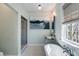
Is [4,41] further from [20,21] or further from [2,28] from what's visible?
[20,21]

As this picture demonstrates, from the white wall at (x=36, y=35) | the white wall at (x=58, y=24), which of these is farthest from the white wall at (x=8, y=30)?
the white wall at (x=58, y=24)

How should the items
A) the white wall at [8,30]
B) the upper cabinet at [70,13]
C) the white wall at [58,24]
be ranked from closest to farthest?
the upper cabinet at [70,13]
the white wall at [58,24]
the white wall at [8,30]

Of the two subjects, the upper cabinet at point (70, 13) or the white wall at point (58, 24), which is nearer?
the upper cabinet at point (70, 13)

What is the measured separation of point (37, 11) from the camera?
1.77 metres

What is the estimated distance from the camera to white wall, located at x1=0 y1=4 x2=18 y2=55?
191 centimetres

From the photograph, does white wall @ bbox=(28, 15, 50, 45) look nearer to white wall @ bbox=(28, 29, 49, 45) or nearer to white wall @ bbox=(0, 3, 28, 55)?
white wall @ bbox=(28, 29, 49, 45)

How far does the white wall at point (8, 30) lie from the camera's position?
6.27 ft

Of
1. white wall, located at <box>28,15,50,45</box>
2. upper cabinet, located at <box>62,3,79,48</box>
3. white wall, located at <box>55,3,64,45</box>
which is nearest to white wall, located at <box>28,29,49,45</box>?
white wall, located at <box>28,15,50,45</box>

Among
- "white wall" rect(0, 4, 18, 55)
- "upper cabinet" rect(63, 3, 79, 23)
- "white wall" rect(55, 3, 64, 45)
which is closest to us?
"upper cabinet" rect(63, 3, 79, 23)

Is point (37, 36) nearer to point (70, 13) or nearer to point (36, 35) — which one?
point (36, 35)

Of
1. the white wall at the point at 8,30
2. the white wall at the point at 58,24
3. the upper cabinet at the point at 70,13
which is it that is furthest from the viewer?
the white wall at the point at 8,30

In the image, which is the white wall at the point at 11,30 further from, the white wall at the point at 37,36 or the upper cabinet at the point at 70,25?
the upper cabinet at the point at 70,25

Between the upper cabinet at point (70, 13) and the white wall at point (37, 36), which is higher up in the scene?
the upper cabinet at point (70, 13)

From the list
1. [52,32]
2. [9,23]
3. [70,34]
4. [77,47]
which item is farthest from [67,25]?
[9,23]
